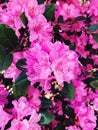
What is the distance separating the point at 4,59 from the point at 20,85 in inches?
4.7

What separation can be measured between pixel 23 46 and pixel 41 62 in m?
0.26

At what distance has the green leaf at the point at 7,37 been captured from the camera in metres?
1.45

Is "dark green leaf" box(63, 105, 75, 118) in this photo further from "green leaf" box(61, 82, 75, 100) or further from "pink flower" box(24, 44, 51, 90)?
"pink flower" box(24, 44, 51, 90)

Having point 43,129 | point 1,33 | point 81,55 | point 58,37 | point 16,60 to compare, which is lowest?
point 43,129

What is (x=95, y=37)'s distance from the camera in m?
1.83

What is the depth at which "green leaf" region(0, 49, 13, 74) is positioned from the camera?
1.45 m

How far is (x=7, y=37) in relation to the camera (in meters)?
1.47

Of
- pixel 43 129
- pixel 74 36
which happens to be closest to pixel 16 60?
pixel 43 129

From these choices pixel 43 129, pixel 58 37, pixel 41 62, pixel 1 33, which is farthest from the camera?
pixel 58 37

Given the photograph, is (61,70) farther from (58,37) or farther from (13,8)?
(58,37)

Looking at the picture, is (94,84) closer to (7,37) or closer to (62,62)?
(62,62)

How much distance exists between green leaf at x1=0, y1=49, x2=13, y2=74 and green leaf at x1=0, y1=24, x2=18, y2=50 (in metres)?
0.03

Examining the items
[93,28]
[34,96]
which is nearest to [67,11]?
[93,28]

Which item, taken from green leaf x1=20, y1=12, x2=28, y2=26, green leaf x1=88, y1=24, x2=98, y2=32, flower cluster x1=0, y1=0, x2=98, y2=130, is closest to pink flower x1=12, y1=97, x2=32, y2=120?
flower cluster x1=0, y1=0, x2=98, y2=130
